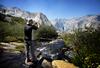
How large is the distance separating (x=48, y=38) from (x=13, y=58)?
7.00m

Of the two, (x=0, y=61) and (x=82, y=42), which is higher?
(x=82, y=42)

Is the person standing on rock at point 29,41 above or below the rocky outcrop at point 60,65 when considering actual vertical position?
above

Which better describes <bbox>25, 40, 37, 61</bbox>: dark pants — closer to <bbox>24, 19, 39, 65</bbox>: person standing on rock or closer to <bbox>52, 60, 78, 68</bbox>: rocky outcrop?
<bbox>24, 19, 39, 65</bbox>: person standing on rock

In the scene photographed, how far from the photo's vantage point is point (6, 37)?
1572 centimetres

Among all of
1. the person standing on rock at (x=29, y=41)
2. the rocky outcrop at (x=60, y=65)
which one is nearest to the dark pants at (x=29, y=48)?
the person standing on rock at (x=29, y=41)

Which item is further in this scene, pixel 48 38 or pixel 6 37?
pixel 48 38

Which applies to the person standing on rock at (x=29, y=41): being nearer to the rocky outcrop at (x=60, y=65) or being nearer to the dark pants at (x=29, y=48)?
the dark pants at (x=29, y=48)

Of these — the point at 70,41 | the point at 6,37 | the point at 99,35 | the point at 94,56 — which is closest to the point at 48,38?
the point at 6,37

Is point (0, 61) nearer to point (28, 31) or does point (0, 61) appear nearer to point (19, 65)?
point (19, 65)

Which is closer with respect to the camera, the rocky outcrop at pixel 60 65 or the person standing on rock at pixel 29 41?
the person standing on rock at pixel 29 41

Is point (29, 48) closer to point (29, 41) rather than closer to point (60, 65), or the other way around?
point (29, 41)

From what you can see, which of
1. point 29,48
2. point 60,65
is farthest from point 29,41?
point 60,65

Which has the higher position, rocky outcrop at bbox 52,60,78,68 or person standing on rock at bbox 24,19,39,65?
person standing on rock at bbox 24,19,39,65

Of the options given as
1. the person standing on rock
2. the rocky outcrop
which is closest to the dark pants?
the person standing on rock
